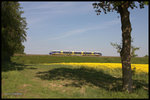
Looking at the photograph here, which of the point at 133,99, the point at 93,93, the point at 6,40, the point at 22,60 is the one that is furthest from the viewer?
the point at 22,60

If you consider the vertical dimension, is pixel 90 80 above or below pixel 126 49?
below

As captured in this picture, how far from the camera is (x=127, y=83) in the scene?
381 inches

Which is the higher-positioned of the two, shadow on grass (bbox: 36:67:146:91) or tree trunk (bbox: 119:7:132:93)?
tree trunk (bbox: 119:7:132:93)

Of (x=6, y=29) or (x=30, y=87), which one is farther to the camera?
(x=6, y=29)

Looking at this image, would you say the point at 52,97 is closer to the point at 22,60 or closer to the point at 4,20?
the point at 4,20

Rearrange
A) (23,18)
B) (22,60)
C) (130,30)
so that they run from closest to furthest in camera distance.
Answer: (130,30) < (23,18) < (22,60)

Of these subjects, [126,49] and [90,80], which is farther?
[90,80]

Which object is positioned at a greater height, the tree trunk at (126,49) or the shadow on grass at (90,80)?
the tree trunk at (126,49)

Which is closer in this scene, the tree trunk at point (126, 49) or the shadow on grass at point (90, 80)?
the tree trunk at point (126, 49)

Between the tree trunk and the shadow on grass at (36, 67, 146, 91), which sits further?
the shadow on grass at (36, 67, 146, 91)

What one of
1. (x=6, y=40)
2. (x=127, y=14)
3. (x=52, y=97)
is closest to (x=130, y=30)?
(x=127, y=14)

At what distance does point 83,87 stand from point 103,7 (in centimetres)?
598

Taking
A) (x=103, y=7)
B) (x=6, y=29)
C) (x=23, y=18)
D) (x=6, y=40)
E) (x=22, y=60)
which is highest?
(x=23, y=18)

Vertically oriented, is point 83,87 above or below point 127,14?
below
